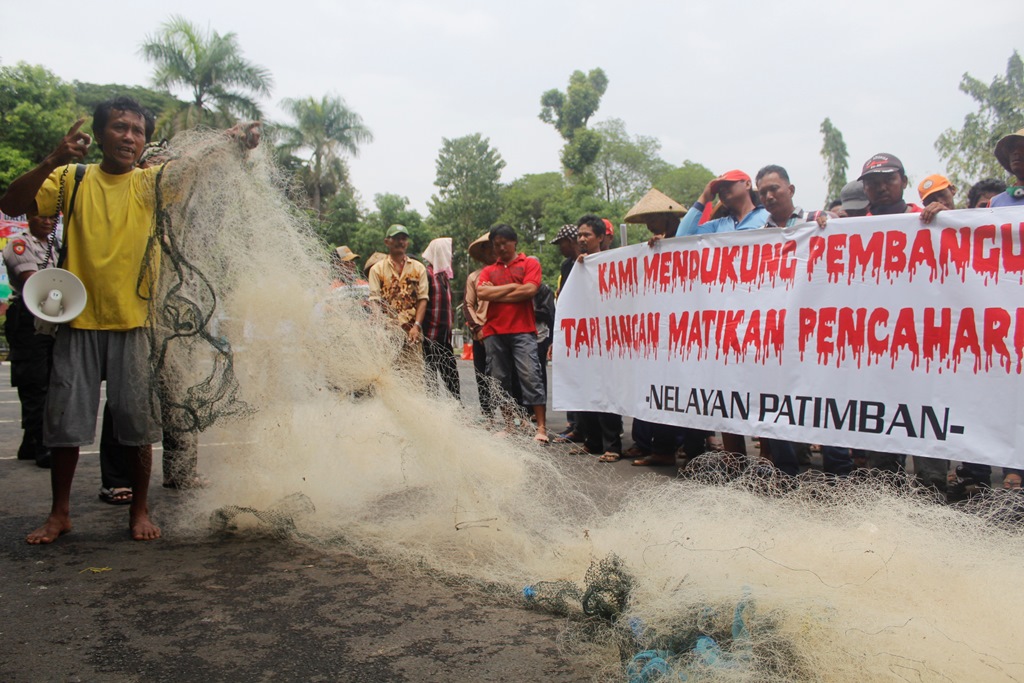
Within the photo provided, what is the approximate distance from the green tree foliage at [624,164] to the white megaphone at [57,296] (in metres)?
63.0

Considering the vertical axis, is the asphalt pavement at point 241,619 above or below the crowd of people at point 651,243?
below

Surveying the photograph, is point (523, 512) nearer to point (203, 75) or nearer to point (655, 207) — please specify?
point (655, 207)

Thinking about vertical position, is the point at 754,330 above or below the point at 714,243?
below

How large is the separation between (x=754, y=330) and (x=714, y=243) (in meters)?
0.71

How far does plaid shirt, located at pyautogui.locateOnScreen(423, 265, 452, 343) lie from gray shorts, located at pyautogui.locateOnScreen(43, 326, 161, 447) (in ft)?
11.3

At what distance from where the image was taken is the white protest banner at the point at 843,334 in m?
4.04

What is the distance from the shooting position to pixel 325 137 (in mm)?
46781

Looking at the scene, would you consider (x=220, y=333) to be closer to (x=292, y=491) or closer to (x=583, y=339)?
(x=292, y=491)

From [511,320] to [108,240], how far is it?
3.79 meters

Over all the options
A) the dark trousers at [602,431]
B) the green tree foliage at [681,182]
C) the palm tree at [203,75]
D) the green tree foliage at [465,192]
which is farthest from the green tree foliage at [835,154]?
the dark trousers at [602,431]

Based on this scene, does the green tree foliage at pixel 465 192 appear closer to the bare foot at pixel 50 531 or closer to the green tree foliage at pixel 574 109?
the green tree foliage at pixel 574 109

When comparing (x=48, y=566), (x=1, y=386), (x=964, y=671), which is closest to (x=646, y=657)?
(x=964, y=671)

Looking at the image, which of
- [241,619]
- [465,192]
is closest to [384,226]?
[465,192]

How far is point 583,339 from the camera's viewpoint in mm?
6703
